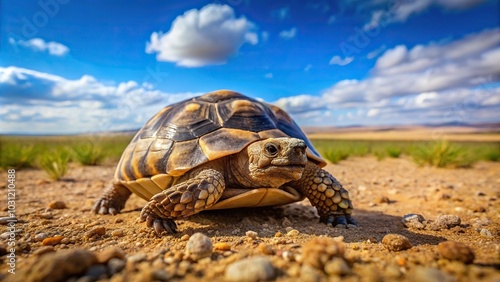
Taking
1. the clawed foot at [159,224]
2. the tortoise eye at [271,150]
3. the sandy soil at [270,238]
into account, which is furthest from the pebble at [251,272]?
the tortoise eye at [271,150]

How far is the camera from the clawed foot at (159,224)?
2501mm

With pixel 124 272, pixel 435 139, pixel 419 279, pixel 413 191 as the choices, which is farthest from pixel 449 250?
pixel 435 139

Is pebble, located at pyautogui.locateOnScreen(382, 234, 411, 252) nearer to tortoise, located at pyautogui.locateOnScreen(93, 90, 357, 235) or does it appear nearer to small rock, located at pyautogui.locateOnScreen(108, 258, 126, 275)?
tortoise, located at pyautogui.locateOnScreen(93, 90, 357, 235)

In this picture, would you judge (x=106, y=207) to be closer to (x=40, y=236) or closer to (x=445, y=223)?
(x=40, y=236)

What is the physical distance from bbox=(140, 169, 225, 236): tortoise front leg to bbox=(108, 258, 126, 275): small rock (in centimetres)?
96

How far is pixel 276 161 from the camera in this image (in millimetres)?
2693

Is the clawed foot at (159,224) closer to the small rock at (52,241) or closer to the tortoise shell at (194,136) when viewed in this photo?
the tortoise shell at (194,136)

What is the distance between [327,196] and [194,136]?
176 cm

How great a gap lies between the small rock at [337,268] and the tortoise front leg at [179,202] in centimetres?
137

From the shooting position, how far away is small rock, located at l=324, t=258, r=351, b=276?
4.62 ft

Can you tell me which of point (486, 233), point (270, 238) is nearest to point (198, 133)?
point (270, 238)

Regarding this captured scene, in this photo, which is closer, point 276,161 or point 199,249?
point 199,249

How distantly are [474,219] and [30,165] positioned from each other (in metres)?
11.4

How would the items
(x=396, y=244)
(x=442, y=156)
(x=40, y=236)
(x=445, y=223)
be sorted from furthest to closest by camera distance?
(x=442, y=156)
(x=445, y=223)
(x=40, y=236)
(x=396, y=244)
